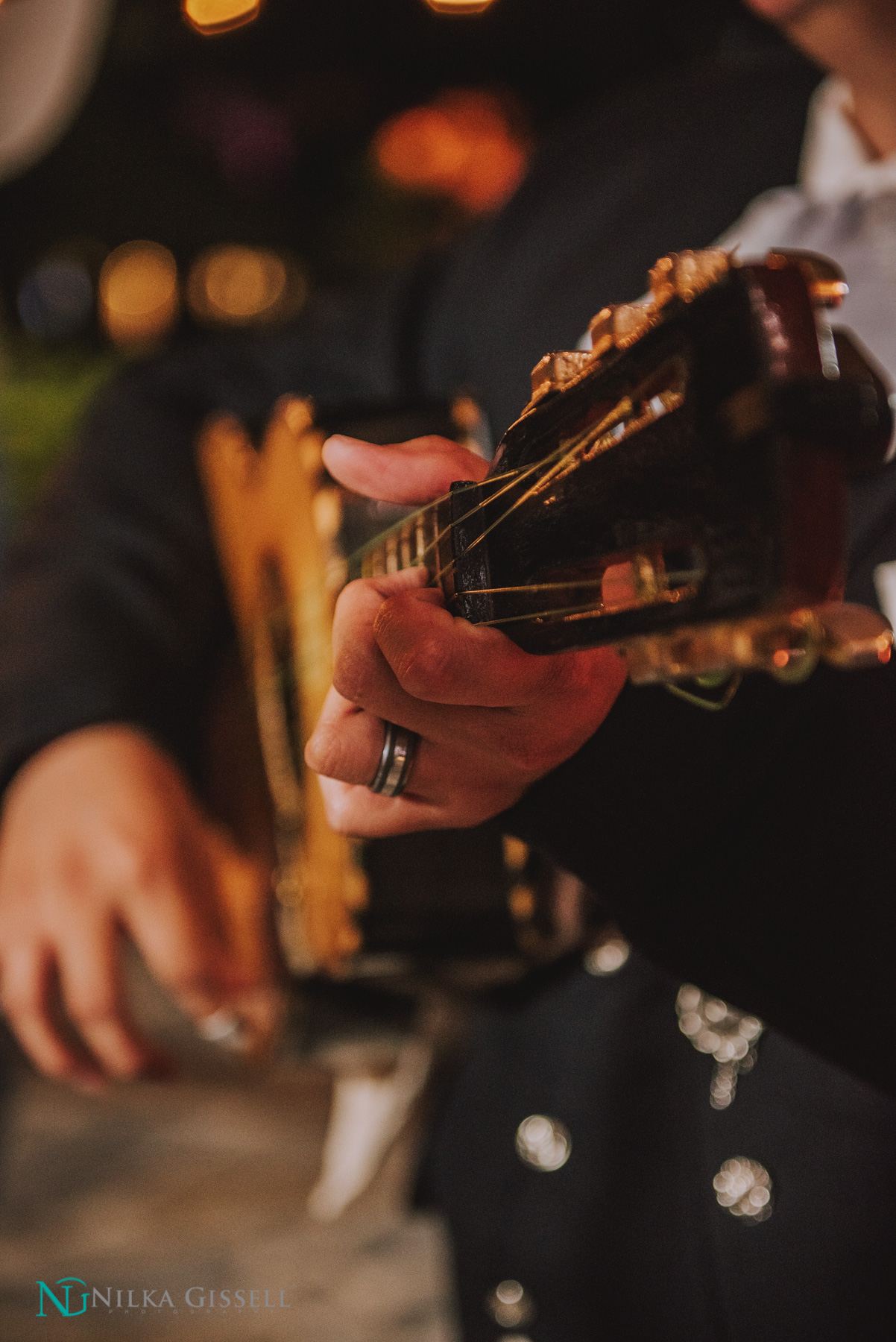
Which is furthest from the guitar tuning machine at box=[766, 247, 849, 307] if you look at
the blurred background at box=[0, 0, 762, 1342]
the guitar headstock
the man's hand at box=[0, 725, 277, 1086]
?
the blurred background at box=[0, 0, 762, 1342]

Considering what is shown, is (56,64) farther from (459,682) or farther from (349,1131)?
(349,1131)

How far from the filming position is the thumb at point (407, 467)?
29 cm

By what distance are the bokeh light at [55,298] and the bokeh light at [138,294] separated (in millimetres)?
40

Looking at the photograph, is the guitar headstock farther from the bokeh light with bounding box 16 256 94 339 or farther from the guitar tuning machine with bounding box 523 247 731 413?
the bokeh light with bounding box 16 256 94 339

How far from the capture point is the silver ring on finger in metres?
0.28

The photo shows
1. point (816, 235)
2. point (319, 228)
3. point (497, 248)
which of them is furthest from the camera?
point (319, 228)

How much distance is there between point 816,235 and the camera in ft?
1.70

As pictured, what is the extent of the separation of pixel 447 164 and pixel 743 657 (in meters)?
1.86

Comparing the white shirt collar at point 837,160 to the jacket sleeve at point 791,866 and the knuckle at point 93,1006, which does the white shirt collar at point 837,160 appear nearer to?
the jacket sleeve at point 791,866

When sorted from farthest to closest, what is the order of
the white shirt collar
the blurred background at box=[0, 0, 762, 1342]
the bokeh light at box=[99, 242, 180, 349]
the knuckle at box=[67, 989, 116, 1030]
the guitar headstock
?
the bokeh light at box=[99, 242, 180, 349] → the blurred background at box=[0, 0, 762, 1342] → the knuckle at box=[67, 989, 116, 1030] → the white shirt collar → the guitar headstock

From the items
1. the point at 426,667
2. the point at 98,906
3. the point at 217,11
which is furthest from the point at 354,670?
the point at 217,11

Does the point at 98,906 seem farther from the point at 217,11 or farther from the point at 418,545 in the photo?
the point at 217,11

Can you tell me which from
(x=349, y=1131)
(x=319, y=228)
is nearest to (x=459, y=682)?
(x=349, y=1131)

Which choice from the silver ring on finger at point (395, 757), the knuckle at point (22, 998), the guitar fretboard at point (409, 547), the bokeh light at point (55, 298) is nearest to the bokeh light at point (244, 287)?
the bokeh light at point (55, 298)
